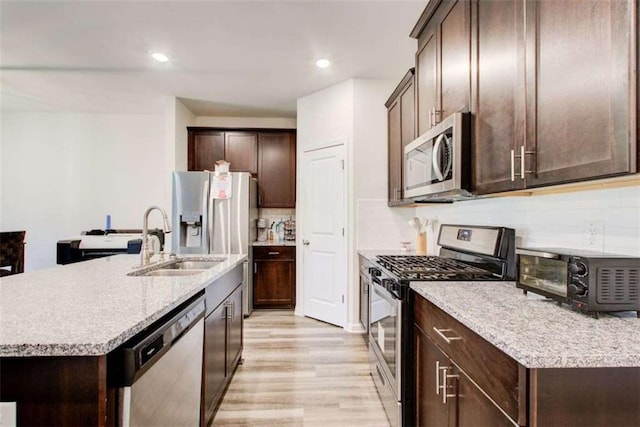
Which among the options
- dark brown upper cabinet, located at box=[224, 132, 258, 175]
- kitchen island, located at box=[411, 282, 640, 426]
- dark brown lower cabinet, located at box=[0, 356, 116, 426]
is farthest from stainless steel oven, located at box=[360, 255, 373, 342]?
dark brown upper cabinet, located at box=[224, 132, 258, 175]

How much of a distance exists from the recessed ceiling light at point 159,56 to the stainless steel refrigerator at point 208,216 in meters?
1.29

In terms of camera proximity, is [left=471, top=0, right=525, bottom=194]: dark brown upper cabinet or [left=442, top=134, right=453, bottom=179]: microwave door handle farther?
[left=442, top=134, right=453, bottom=179]: microwave door handle

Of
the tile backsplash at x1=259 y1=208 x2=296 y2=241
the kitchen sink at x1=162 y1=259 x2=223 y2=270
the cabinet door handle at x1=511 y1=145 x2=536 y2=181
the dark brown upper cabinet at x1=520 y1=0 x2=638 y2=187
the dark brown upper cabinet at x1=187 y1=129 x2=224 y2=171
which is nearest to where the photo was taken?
the dark brown upper cabinet at x1=520 y1=0 x2=638 y2=187

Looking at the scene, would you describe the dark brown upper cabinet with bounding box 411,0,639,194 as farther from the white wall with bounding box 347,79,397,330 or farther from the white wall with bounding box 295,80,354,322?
the white wall with bounding box 295,80,354,322

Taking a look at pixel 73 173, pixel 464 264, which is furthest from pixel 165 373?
pixel 73 173

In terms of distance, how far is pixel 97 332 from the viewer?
917mm

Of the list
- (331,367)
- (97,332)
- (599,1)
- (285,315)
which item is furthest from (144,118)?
(599,1)

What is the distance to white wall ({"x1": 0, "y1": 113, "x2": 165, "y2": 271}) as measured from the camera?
480cm

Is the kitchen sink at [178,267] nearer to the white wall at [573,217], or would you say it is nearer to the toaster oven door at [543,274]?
the toaster oven door at [543,274]

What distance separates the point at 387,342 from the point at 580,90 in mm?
1553

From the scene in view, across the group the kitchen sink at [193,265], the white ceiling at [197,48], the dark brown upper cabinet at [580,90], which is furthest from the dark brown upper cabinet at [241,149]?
the dark brown upper cabinet at [580,90]

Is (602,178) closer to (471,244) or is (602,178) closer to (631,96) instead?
(631,96)

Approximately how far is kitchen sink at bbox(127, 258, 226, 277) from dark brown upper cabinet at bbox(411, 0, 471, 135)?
1782mm

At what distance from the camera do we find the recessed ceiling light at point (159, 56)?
308 cm
